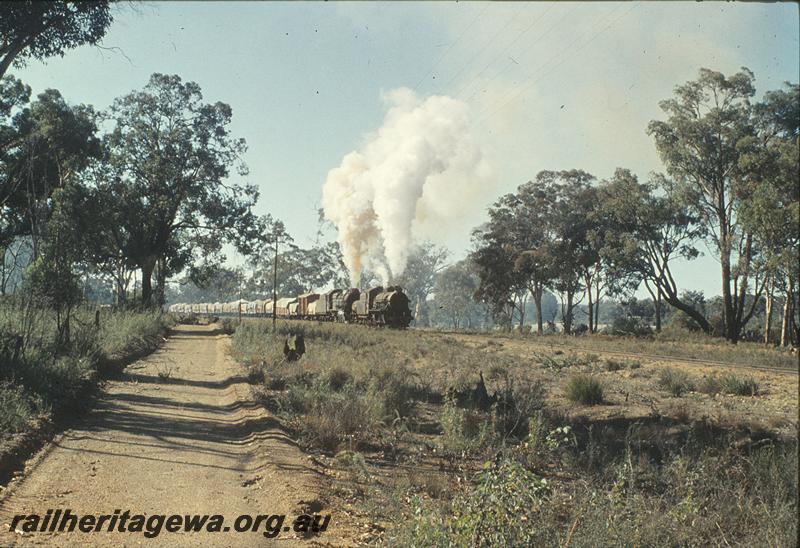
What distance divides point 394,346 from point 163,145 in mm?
25729

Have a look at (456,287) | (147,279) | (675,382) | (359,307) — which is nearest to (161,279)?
(147,279)

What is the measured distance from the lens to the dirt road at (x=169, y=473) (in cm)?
566

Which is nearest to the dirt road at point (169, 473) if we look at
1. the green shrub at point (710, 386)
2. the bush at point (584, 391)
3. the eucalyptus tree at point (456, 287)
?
the bush at point (584, 391)

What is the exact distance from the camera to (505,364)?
19562 mm

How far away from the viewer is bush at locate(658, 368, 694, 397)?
14667mm

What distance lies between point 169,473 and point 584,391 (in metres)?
9.29

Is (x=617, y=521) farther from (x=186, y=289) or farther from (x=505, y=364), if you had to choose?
(x=186, y=289)

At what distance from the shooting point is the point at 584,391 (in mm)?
13648

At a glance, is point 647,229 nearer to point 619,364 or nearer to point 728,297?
point 728,297

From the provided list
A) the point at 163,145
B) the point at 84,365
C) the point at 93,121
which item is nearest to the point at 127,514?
the point at 84,365

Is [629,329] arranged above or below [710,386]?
above

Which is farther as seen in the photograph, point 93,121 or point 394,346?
point 93,121

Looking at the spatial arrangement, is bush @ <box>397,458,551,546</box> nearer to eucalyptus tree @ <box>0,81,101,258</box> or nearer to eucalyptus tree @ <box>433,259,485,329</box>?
eucalyptus tree @ <box>0,81,101,258</box>

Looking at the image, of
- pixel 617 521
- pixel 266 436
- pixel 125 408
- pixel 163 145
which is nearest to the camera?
pixel 617 521
